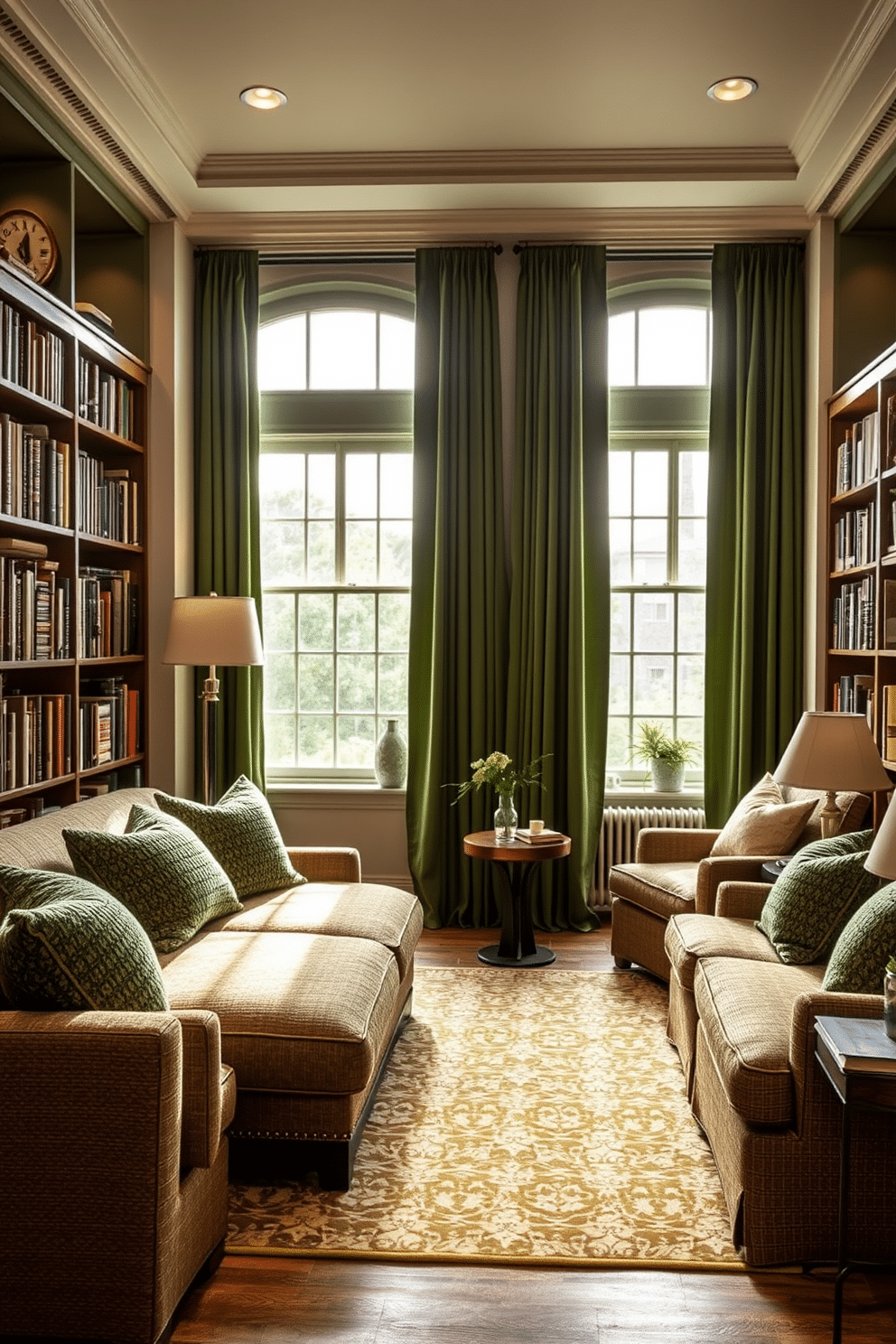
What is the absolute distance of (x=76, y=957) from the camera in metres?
2.29

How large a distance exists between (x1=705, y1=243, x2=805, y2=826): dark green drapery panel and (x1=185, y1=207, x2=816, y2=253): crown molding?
0.50 ft

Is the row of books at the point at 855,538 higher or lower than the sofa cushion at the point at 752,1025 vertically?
higher

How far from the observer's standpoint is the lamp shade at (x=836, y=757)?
355 centimetres

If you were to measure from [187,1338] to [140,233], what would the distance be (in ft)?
15.8

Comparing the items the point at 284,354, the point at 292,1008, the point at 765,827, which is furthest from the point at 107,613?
the point at 765,827

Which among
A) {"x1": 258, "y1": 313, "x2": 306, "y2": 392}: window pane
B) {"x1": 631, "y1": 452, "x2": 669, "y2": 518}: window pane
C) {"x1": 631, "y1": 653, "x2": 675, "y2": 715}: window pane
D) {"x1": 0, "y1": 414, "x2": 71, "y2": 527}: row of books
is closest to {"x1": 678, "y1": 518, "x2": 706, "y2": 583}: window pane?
{"x1": 631, "y1": 452, "x2": 669, "y2": 518}: window pane

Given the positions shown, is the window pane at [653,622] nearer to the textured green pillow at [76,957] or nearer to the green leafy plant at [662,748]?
the green leafy plant at [662,748]

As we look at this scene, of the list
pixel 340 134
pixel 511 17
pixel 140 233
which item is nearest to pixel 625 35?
pixel 511 17

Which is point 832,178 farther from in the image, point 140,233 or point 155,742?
point 155,742

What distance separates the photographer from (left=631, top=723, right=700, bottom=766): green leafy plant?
5742 millimetres

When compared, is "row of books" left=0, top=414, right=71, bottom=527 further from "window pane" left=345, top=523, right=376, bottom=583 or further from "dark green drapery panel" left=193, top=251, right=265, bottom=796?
"window pane" left=345, top=523, right=376, bottom=583

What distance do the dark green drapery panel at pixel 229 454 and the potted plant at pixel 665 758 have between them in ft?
6.81

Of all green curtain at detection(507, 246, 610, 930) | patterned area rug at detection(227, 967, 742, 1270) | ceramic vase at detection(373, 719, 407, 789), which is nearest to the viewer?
patterned area rug at detection(227, 967, 742, 1270)

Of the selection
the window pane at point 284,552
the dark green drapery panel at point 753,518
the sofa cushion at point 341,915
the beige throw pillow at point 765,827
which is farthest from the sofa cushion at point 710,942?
the window pane at point 284,552
